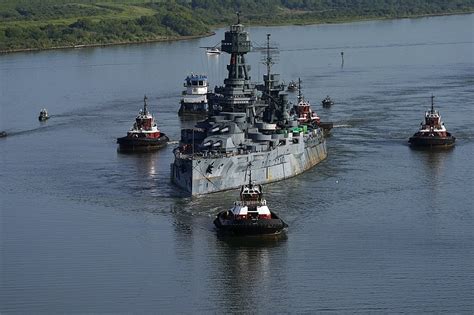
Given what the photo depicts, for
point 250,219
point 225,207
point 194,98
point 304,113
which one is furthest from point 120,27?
point 250,219

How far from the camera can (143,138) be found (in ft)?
210

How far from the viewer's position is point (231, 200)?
48.9m

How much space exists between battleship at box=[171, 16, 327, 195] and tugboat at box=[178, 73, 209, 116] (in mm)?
16434

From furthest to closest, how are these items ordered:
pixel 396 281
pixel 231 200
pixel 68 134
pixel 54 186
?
pixel 68 134
pixel 54 186
pixel 231 200
pixel 396 281

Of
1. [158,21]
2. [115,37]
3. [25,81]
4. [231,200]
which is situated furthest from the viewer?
[158,21]

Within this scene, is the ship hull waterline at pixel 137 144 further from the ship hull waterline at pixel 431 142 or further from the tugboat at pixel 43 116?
the ship hull waterline at pixel 431 142

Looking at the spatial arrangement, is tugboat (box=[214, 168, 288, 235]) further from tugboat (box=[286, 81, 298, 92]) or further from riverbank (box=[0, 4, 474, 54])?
riverbank (box=[0, 4, 474, 54])

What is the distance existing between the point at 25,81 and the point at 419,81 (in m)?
32.0

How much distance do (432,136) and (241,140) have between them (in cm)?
1466

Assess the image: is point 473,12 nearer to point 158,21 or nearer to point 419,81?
point 158,21

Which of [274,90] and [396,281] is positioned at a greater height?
[274,90]

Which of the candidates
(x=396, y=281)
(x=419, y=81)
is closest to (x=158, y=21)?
(x=419, y=81)

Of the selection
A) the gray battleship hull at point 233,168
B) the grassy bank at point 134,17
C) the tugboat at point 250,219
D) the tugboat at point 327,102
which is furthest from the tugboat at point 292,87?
the grassy bank at point 134,17

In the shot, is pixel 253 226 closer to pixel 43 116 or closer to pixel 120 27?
pixel 43 116
